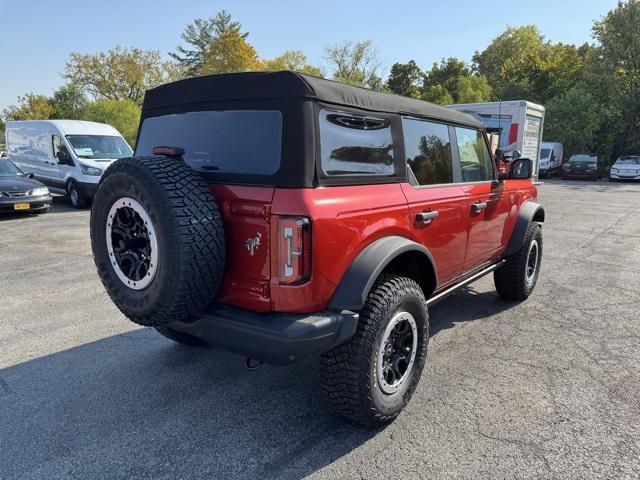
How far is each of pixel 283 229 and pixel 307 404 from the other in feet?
4.52

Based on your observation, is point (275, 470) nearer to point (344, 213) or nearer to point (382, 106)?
point (344, 213)

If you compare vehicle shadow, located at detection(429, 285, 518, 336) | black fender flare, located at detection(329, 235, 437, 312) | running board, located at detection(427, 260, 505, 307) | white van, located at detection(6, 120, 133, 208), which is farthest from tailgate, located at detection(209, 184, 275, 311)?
white van, located at detection(6, 120, 133, 208)

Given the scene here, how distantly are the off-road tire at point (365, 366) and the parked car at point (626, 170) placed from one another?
25703 mm

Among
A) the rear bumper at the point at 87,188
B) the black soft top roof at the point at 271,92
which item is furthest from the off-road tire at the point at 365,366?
the rear bumper at the point at 87,188

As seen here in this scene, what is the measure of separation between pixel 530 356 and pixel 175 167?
310 cm

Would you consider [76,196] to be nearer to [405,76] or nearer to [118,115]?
[118,115]

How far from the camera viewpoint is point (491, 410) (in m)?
2.95

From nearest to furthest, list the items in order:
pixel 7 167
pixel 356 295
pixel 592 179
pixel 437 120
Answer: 1. pixel 356 295
2. pixel 437 120
3. pixel 7 167
4. pixel 592 179

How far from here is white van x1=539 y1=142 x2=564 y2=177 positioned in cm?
2448

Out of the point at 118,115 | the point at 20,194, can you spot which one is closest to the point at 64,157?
the point at 20,194

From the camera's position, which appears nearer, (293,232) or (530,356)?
(293,232)

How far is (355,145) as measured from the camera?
270cm

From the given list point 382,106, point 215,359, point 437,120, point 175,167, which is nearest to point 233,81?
point 175,167

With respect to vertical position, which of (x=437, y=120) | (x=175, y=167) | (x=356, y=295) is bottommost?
(x=356, y=295)
